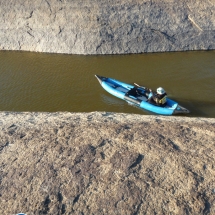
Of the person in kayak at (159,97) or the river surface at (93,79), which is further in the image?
the river surface at (93,79)

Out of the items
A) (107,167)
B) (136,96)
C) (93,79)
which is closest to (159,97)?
(136,96)

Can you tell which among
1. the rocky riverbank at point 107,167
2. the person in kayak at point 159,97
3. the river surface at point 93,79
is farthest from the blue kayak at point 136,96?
the rocky riverbank at point 107,167

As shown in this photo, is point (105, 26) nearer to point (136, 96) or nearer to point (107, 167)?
point (136, 96)

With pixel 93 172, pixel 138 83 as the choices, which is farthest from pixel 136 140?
pixel 138 83

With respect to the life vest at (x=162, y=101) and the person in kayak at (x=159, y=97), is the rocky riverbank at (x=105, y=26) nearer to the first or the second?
the person in kayak at (x=159, y=97)

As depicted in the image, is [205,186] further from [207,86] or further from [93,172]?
[207,86]

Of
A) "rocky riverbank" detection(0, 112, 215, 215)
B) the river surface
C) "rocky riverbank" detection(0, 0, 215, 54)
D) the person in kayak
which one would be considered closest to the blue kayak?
the person in kayak
